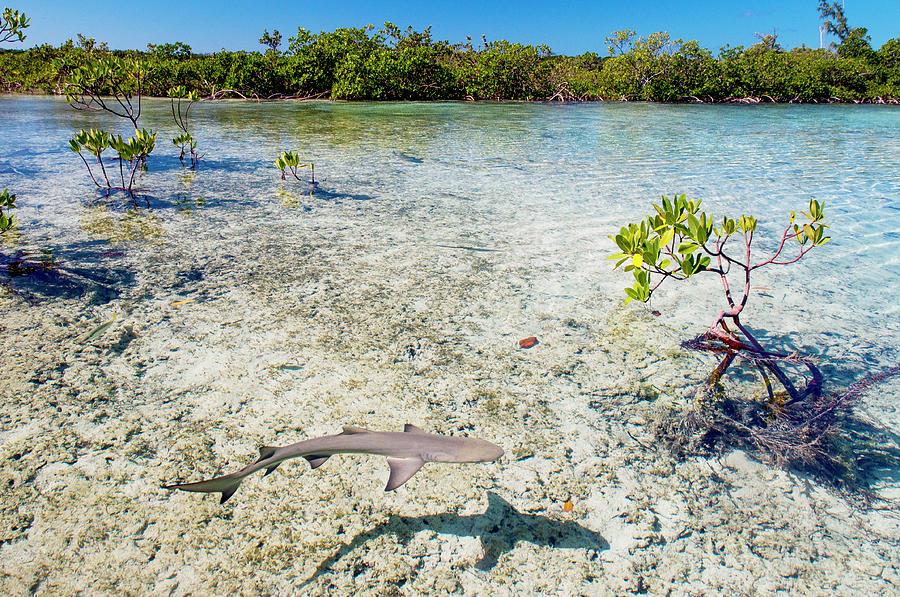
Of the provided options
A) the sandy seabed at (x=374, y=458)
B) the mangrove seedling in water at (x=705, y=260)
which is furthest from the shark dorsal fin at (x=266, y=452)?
the mangrove seedling in water at (x=705, y=260)

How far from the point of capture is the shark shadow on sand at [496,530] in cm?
174

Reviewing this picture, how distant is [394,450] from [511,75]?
1142 inches

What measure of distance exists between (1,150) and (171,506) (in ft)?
33.5

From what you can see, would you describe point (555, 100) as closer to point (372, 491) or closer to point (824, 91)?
point (824, 91)

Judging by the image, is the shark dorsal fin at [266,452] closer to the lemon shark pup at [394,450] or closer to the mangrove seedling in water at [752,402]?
the lemon shark pup at [394,450]

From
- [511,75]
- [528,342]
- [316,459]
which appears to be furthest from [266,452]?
[511,75]

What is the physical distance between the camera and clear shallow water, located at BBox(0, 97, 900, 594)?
5.52 feet

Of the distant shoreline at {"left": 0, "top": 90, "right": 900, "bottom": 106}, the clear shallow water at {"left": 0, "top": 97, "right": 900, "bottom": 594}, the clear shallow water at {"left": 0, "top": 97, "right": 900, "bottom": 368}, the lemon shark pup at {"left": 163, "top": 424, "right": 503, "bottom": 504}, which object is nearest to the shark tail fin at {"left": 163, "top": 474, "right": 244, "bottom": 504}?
the lemon shark pup at {"left": 163, "top": 424, "right": 503, "bottom": 504}

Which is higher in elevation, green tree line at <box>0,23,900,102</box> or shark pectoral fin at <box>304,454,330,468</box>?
green tree line at <box>0,23,900,102</box>

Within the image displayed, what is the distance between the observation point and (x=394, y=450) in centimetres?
167

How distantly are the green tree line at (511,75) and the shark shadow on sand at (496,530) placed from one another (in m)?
27.0

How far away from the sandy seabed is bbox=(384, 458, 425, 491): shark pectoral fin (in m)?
0.32

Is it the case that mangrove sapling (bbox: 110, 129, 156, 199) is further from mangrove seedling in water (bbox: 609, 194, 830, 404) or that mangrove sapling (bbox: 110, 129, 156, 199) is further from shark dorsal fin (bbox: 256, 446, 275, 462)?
mangrove seedling in water (bbox: 609, 194, 830, 404)

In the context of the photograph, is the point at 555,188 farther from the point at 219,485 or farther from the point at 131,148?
the point at 219,485
